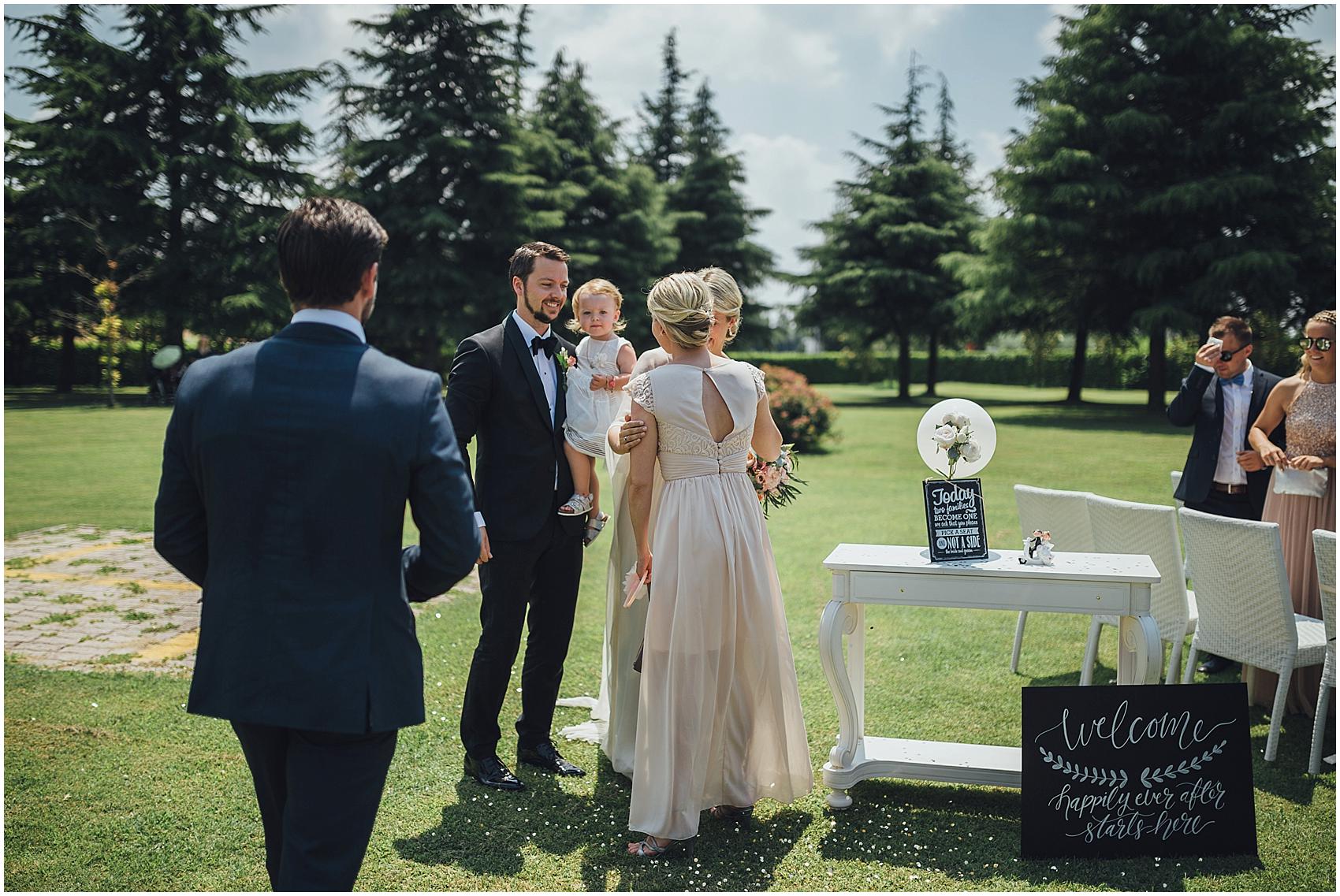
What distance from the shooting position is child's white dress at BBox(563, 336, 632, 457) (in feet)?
14.6

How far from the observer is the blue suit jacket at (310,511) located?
220cm

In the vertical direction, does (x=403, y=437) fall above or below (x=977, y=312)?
below

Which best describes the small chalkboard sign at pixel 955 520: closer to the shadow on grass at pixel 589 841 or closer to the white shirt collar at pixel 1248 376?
the shadow on grass at pixel 589 841

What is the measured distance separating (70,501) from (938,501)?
1203cm

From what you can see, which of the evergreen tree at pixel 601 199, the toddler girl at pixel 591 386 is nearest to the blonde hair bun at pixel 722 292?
the toddler girl at pixel 591 386

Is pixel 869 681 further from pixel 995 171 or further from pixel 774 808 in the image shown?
pixel 995 171

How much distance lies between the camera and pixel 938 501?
434 cm

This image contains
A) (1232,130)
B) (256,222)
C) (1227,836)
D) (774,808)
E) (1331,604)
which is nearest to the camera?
(1227,836)

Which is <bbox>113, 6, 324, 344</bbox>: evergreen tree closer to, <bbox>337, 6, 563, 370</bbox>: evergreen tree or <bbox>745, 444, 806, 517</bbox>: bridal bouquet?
<bbox>337, 6, 563, 370</bbox>: evergreen tree

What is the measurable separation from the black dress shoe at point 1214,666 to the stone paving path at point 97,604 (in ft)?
18.4

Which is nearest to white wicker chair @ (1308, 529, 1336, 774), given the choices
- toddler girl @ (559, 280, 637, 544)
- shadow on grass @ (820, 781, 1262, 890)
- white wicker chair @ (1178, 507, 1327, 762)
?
white wicker chair @ (1178, 507, 1327, 762)

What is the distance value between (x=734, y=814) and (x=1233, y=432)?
4369 millimetres

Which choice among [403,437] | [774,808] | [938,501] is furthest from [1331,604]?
[403,437]

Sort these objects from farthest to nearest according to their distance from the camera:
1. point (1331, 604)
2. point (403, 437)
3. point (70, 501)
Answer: point (70, 501) → point (1331, 604) → point (403, 437)
